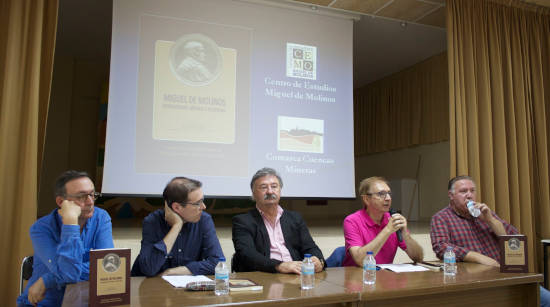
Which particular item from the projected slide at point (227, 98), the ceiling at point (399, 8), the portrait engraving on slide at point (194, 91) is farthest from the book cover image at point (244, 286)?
the ceiling at point (399, 8)

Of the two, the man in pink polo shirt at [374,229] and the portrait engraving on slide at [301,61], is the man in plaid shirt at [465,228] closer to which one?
the man in pink polo shirt at [374,229]

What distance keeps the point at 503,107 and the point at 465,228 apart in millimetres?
2176

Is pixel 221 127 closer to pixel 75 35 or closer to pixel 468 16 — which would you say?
pixel 468 16

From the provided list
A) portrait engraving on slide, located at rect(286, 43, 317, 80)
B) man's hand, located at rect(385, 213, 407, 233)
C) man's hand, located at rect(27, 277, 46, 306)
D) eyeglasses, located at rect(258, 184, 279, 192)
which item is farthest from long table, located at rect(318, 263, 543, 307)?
portrait engraving on slide, located at rect(286, 43, 317, 80)

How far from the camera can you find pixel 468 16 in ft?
14.4

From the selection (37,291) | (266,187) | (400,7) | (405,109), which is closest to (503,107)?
(400,7)

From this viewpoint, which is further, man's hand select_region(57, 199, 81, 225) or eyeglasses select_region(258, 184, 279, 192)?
eyeglasses select_region(258, 184, 279, 192)

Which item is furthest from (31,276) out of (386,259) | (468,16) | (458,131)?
(468,16)

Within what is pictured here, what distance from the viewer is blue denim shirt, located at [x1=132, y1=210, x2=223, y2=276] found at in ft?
6.91

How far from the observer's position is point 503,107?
4.43 m

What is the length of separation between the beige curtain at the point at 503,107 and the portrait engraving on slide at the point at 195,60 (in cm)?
248

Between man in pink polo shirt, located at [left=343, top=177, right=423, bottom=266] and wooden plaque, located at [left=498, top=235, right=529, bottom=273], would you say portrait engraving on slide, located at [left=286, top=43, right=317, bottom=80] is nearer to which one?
man in pink polo shirt, located at [left=343, top=177, right=423, bottom=266]

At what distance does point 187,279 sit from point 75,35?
5.24 metres

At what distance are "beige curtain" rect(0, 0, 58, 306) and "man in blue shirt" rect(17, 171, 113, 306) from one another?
132cm
